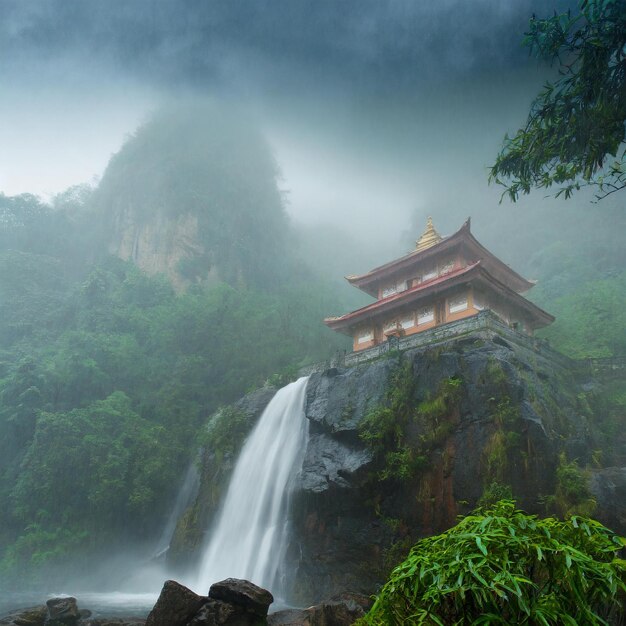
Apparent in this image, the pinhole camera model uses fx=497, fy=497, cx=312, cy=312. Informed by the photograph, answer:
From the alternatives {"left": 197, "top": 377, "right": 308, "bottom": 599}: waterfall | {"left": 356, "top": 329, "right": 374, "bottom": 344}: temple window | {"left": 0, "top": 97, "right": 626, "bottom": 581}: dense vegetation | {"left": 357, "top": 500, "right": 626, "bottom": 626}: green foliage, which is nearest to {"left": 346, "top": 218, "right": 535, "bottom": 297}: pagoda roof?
{"left": 356, "top": 329, "right": 374, "bottom": 344}: temple window

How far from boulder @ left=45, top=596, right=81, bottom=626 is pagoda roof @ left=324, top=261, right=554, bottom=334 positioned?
1572 centimetres

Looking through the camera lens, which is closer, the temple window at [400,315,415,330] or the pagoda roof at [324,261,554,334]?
the pagoda roof at [324,261,554,334]

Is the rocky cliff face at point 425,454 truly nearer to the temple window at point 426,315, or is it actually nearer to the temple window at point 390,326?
the temple window at point 426,315

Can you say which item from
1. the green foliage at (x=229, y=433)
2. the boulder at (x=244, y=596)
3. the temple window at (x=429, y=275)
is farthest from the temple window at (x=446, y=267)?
the boulder at (x=244, y=596)

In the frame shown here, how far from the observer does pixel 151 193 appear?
161ft

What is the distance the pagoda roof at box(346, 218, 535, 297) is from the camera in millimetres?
22531

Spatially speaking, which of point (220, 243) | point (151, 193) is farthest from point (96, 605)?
point (151, 193)

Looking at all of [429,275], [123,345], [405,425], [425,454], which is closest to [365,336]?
[429,275]

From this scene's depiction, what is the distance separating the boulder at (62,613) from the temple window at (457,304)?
1601 centimetres

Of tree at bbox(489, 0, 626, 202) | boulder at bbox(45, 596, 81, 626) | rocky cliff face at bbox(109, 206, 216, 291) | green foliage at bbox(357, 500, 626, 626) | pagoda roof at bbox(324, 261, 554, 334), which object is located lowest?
boulder at bbox(45, 596, 81, 626)

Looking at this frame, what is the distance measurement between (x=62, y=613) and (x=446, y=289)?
652 inches

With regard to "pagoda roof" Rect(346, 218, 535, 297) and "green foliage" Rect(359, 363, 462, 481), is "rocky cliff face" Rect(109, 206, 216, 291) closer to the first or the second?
"pagoda roof" Rect(346, 218, 535, 297)

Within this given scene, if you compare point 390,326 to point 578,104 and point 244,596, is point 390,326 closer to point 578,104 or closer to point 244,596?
point 578,104

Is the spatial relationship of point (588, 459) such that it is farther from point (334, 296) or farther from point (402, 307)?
point (334, 296)
